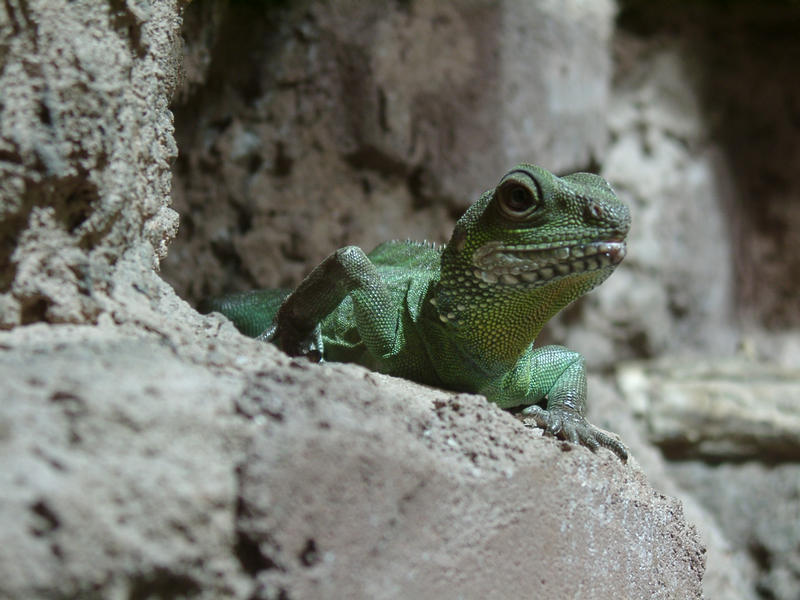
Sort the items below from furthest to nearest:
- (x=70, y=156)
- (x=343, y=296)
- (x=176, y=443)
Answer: (x=343, y=296)
(x=70, y=156)
(x=176, y=443)

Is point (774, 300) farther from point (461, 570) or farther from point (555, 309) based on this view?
point (461, 570)

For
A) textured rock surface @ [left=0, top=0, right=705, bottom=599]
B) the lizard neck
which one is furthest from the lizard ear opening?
textured rock surface @ [left=0, top=0, right=705, bottom=599]

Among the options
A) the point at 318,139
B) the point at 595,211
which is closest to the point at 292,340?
the point at 595,211

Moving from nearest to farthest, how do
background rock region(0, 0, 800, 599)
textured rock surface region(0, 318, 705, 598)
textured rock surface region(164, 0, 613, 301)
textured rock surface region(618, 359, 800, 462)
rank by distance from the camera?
textured rock surface region(0, 318, 705, 598) < background rock region(0, 0, 800, 599) < textured rock surface region(164, 0, 613, 301) < textured rock surface region(618, 359, 800, 462)

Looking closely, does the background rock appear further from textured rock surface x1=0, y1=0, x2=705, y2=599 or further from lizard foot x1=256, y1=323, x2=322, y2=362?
lizard foot x1=256, y1=323, x2=322, y2=362

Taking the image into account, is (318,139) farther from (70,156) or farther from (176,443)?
(176,443)

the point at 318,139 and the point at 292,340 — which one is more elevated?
the point at 318,139
